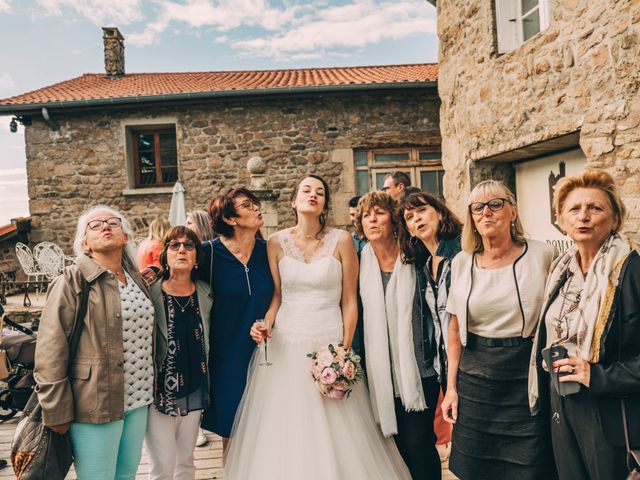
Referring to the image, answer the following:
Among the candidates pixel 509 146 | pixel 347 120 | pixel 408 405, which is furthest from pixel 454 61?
pixel 408 405

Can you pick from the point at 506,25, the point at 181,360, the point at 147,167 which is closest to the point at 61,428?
the point at 181,360

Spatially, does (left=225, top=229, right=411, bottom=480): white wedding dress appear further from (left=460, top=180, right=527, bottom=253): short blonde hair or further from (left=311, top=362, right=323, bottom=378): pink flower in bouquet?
(left=460, top=180, right=527, bottom=253): short blonde hair

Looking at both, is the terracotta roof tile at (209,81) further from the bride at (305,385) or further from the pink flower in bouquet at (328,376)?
the pink flower in bouquet at (328,376)

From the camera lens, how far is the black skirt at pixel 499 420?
209 cm

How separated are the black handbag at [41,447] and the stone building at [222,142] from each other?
743 cm

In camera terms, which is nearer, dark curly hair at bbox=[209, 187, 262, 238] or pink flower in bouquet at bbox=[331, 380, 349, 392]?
pink flower in bouquet at bbox=[331, 380, 349, 392]

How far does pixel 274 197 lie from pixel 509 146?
3.32 meters

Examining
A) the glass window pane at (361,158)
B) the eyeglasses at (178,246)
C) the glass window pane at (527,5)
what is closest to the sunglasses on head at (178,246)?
the eyeglasses at (178,246)

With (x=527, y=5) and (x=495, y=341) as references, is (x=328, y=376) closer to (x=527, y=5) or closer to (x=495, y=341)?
(x=495, y=341)

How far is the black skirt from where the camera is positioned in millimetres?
2092

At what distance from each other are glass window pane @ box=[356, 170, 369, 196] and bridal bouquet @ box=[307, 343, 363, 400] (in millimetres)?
7245

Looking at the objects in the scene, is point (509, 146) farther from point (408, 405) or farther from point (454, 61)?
point (408, 405)

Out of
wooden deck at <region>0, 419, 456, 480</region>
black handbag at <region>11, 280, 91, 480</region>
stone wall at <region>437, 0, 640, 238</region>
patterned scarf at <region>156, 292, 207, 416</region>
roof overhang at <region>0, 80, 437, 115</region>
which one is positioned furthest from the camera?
roof overhang at <region>0, 80, 437, 115</region>

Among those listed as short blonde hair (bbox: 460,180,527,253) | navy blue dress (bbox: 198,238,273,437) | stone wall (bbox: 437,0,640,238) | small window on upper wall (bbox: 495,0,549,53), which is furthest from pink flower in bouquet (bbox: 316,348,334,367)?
small window on upper wall (bbox: 495,0,549,53)
